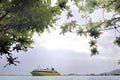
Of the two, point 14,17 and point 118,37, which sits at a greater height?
point 14,17

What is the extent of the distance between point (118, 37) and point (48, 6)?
3419 mm

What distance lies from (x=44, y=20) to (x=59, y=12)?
1598mm

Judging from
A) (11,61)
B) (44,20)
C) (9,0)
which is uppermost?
(9,0)

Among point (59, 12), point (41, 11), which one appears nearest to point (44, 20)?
point (41, 11)

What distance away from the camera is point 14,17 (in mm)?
13648

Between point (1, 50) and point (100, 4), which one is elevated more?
point (100, 4)

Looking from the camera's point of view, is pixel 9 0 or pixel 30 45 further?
pixel 30 45

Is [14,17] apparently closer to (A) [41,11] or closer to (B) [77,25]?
(A) [41,11]

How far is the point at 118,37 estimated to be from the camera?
13.1 meters

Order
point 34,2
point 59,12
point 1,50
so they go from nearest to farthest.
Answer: point 34,2 → point 1,50 → point 59,12

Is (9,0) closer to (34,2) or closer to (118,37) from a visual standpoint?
(34,2)

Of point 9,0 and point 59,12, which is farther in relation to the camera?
point 59,12

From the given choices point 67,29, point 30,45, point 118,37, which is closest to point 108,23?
point 118,37

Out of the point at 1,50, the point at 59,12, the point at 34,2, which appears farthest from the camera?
the point at 59,12
